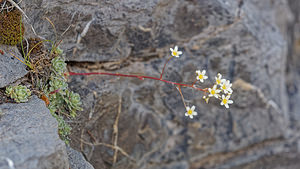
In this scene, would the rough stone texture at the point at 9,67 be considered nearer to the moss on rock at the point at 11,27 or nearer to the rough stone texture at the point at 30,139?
the moss on rock at the point at 11,27

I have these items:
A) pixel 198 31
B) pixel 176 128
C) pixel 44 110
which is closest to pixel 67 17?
pixel 44 110

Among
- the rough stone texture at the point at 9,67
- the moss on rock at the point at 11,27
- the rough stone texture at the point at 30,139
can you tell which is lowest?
the rough stone texture at the point at 30,139

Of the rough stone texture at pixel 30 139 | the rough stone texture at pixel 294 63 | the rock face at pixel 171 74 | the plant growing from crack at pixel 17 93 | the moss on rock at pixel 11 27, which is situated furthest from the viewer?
the rough stone texture at pixel 294 63

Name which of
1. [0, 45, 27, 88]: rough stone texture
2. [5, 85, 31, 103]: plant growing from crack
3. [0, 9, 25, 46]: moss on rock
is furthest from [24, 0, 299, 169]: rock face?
[5, 85, 31, 103]: plant growing from crack

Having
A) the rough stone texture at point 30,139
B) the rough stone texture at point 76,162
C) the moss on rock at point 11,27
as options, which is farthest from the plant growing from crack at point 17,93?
the rough stone texture at point 76,162

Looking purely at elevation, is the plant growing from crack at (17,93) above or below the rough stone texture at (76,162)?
above

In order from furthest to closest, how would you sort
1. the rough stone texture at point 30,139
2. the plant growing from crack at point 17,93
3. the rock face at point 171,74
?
the rock face at point 171,74 → the plant growing from crack at point 17,93 → the rough stone texture at point 30,139

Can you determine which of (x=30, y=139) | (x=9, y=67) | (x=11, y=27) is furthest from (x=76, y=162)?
(x=11, y=27)
